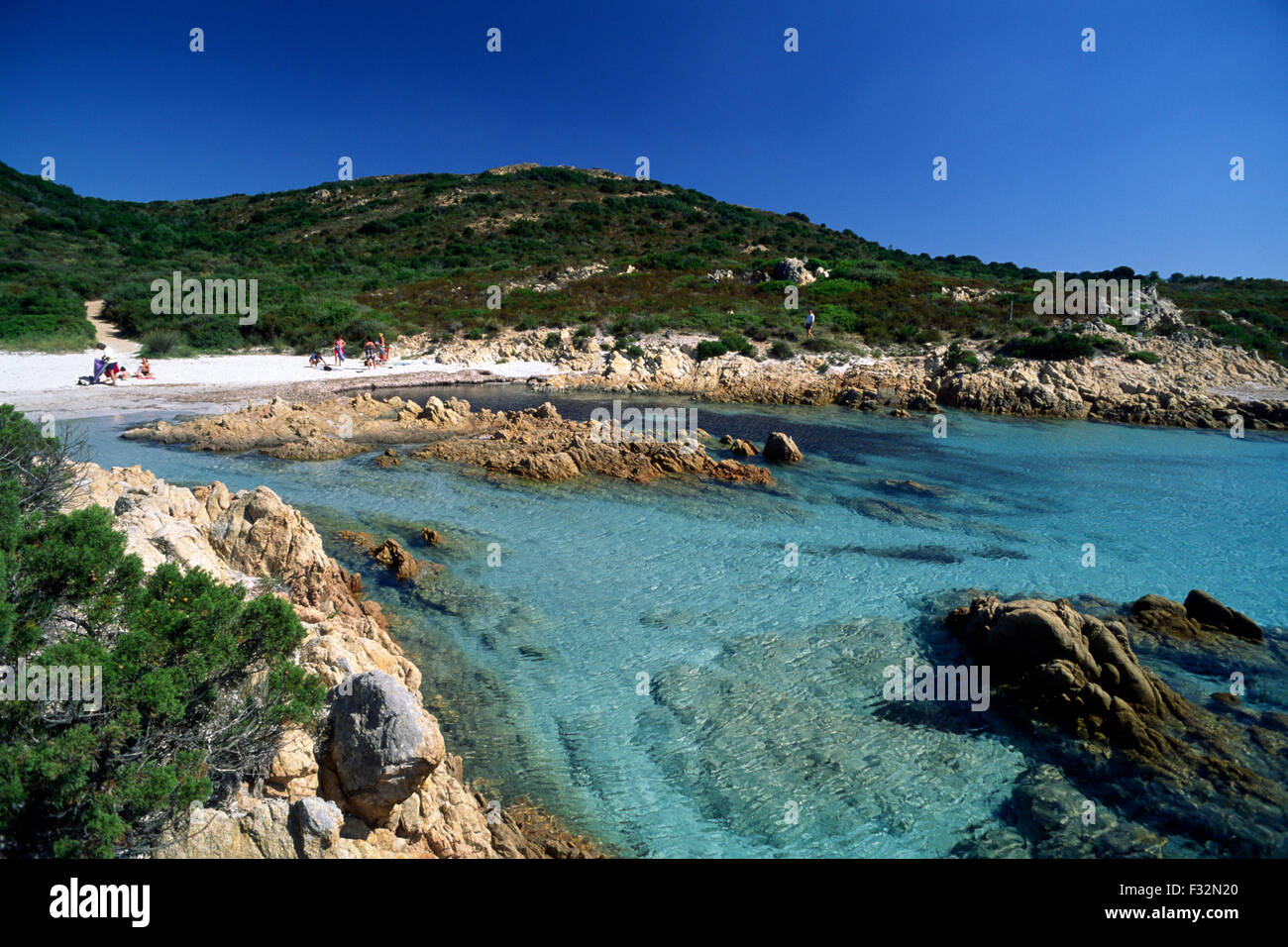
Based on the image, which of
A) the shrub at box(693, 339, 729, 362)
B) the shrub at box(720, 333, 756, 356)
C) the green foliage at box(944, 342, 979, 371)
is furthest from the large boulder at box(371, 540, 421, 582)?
the green foliage at box(944, 342, 979, 371)

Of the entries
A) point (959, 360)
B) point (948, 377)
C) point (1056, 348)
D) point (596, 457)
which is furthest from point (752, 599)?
point (1056, 348)

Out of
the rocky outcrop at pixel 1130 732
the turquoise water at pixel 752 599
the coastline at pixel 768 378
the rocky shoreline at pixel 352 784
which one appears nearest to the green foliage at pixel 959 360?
the coastline at pixel 768 378

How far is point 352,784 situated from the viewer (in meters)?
3.78

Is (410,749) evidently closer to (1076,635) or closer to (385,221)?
(1076,635)

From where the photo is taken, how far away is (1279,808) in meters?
4.92

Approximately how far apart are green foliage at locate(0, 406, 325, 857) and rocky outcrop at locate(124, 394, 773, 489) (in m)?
10.6

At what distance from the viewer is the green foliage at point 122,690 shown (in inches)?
104

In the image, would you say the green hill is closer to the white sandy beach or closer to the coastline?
the white sandy beach

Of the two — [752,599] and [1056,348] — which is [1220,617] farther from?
[1056,348]

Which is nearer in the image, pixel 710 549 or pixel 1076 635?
pixel 1076 635

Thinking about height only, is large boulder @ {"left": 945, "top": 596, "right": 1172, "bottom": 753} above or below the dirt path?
below

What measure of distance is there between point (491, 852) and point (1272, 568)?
13.3 metres

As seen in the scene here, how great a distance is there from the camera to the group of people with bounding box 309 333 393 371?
27.4 meters
